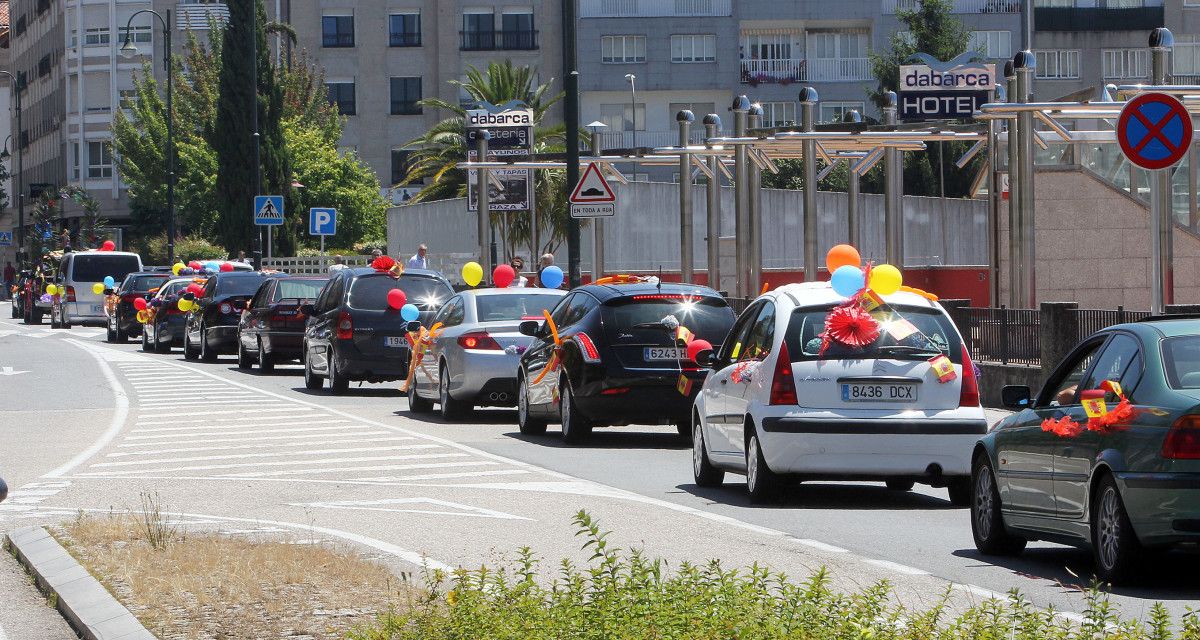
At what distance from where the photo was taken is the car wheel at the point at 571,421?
61.2 ft

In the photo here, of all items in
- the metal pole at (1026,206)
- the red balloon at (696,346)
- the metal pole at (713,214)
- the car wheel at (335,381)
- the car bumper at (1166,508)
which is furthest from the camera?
the metal pole at (713,214)

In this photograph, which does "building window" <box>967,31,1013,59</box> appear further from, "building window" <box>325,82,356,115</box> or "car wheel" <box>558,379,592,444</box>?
"car wheel" <box>558,379,592,444</box>

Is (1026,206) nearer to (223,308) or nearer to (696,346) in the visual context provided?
(696,346)

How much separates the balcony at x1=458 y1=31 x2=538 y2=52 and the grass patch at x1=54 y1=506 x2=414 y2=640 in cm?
7645

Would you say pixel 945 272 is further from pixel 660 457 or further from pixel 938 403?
pixel 938 403

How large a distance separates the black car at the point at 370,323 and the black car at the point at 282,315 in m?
4.62

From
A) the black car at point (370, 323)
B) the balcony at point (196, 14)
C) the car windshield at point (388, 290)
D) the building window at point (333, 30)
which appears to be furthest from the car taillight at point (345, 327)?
the balcony at point (196, 14)

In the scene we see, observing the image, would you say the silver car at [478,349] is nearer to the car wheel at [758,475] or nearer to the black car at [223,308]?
the car wheel at [758,475]

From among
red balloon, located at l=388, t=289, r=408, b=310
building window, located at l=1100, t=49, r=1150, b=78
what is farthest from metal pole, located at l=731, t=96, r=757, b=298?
building window, located at l=1100, t=49, r=1150, b=78

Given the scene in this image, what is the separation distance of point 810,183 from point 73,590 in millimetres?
23278

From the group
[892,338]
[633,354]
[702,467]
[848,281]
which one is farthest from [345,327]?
[892,338]

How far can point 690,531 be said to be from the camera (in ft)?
39.2

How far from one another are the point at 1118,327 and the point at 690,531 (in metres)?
→ 2.89

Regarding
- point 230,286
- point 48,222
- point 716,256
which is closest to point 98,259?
point 230,286
